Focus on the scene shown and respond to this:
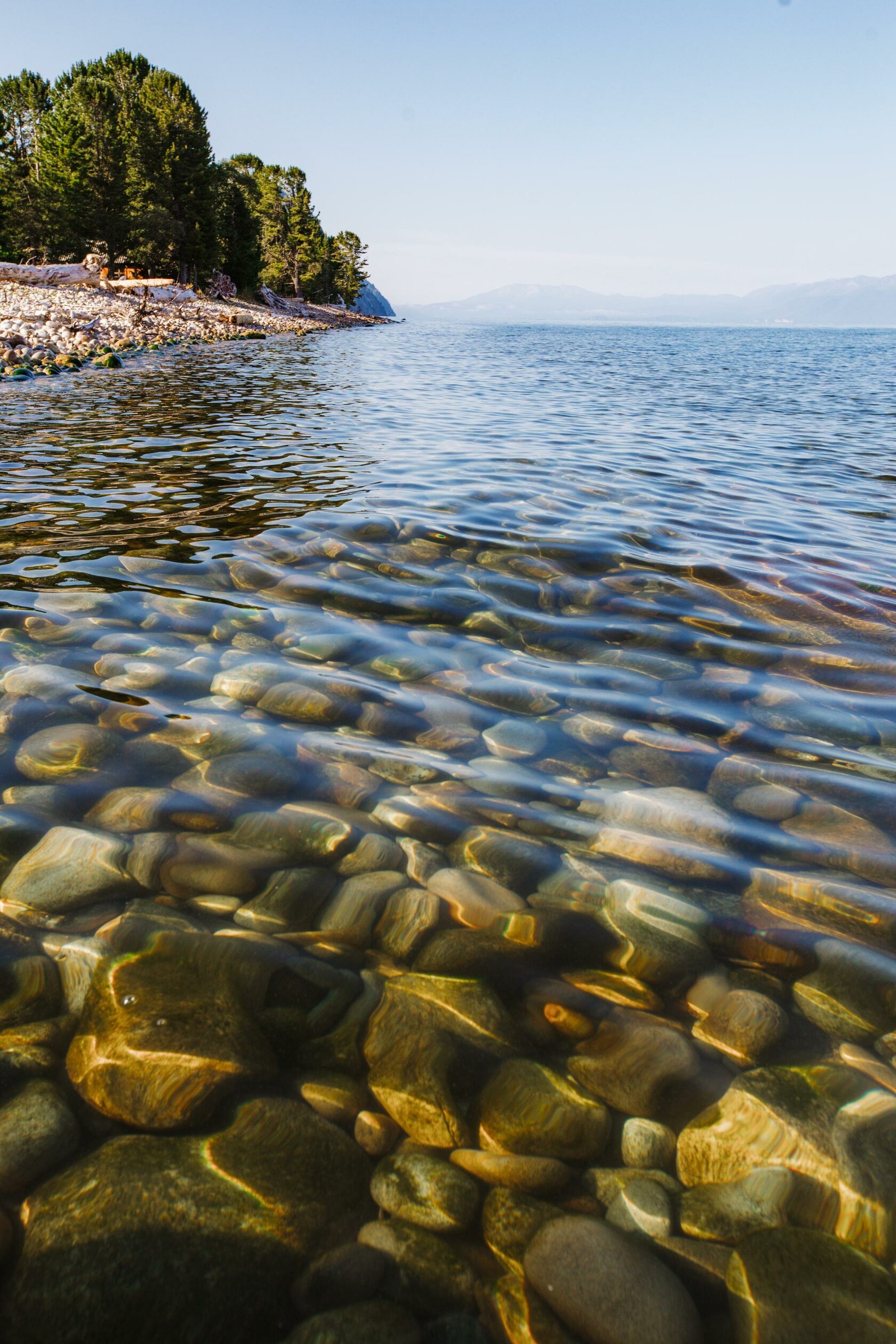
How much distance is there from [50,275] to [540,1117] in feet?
162

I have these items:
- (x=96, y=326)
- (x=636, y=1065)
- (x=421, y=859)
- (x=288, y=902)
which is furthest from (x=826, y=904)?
(x=96, y=326)

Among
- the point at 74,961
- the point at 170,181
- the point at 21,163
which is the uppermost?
the point at 21,163

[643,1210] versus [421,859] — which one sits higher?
[421,859]

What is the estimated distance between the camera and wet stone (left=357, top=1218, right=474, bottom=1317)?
126 centimetres

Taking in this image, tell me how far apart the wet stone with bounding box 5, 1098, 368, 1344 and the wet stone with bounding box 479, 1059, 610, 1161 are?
0.31 m

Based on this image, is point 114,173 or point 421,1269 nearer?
point 421,1269

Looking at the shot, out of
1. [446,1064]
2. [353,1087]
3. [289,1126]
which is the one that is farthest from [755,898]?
[289,1126]

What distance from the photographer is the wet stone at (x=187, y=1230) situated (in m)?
1.19

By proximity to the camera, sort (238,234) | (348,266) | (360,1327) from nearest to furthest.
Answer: (360,1327), (238,234), (348,266)

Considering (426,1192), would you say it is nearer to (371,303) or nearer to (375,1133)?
(375,1133)

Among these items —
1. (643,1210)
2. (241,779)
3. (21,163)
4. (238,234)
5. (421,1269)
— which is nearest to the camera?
(421,1269)

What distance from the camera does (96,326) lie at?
85.3ft

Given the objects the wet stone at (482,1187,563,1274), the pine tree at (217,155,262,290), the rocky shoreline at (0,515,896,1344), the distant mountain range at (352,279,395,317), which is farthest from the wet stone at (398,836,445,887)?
the distant mountain range at (352,279,395,317)

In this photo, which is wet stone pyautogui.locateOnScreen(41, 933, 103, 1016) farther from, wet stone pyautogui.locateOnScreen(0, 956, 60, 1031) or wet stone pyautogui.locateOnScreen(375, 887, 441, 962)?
wet stone pyautogui.locateOnScreen(375, 887, 441, 962)
